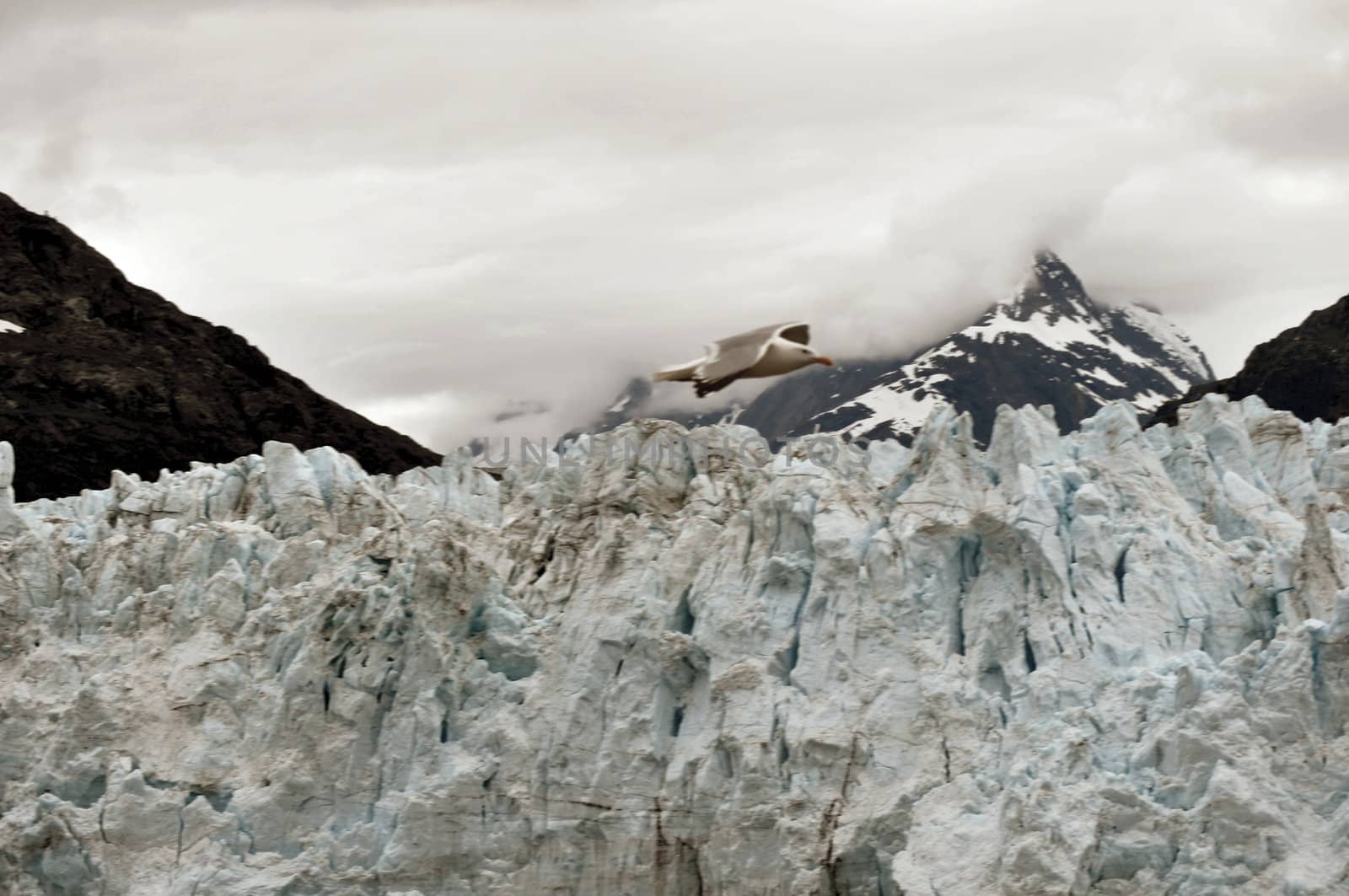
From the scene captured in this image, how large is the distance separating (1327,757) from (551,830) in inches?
454

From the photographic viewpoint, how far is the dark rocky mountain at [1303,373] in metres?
95.7

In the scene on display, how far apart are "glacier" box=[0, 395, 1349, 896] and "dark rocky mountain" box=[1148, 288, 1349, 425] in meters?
60.4

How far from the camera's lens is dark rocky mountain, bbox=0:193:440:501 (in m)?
88.5

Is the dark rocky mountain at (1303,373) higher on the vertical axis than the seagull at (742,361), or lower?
higher

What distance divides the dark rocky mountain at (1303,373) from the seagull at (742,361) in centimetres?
6733

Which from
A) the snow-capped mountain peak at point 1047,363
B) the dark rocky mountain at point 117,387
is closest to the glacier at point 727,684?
the dark rocky mountain at point 117,387

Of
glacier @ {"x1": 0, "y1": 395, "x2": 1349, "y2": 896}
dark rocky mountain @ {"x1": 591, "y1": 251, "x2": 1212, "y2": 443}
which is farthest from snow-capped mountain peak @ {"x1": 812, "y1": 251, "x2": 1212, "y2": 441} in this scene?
glacier @ {"x1": 0, "y1": 395, "x2": 1349, "y2": 896}

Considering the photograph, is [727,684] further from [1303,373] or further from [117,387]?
A: [1303,373]

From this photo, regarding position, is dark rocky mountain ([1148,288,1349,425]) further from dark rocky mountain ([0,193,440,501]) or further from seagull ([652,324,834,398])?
seagull ([652,324,834,398])

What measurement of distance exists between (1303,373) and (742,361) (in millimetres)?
77526

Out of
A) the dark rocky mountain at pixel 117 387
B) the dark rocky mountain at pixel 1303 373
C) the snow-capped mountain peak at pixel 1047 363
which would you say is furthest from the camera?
the snow-capped mountain peak at pixel 1047 363

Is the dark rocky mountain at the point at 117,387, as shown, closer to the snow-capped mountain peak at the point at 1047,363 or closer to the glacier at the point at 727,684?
the snow-capped mountain peak at the point at 1047,363

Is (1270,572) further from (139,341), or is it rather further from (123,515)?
(139,341)

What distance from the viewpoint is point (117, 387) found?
94.2m
